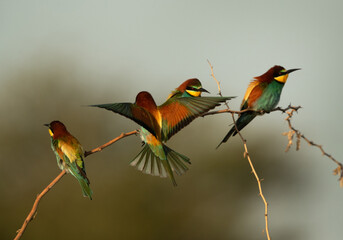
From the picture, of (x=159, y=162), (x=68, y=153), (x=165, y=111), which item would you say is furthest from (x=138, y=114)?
(x=68, y=153)

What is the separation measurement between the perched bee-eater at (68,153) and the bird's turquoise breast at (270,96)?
74 centimetres

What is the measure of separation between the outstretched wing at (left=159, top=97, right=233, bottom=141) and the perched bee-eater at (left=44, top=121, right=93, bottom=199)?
0.67 meters

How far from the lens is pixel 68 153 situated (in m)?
2.14

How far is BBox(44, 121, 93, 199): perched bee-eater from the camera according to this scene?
6.90 ft

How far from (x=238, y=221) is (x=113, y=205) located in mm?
2655

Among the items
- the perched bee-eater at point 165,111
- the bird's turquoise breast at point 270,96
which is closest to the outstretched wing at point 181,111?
the perched bee-eater at point 165,111

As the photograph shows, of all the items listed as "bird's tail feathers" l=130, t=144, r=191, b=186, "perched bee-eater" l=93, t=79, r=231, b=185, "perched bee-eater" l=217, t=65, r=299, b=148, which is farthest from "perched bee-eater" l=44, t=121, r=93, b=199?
"perched bee-eater" l=217, t=65, r=299, b=148

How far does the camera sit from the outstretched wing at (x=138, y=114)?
4.49 ft

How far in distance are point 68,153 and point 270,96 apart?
0.84m

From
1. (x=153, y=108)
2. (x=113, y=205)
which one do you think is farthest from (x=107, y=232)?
(x=153, y=108)

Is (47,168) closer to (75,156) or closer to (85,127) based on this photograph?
(85,127)

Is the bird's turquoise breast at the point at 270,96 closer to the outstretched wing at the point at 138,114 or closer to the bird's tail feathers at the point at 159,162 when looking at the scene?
the bird's tail feathers at the point at 159,162

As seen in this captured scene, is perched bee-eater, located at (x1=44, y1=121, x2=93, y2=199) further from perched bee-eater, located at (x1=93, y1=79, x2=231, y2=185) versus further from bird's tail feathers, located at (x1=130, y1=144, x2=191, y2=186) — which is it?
perched bee-eater, located at (x1=93, y1=79, x2=231, y2=185)

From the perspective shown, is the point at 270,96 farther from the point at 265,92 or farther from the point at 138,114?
the point at 138,114
